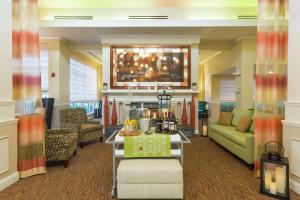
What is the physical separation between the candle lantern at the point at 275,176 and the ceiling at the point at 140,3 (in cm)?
453

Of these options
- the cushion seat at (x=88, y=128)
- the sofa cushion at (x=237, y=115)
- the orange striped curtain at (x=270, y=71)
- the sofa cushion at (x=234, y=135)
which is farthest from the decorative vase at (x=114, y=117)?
the orange striped curtain at (x=270, y=71)

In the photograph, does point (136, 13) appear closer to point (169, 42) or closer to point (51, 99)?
point (169, 42)

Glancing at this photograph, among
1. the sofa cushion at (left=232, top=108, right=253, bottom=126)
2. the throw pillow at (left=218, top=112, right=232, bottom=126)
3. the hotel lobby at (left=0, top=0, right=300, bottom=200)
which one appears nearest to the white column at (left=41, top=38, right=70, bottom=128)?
the hotel lobby at (left=0, top=0, right=300, bottom=200)

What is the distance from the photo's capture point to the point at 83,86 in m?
8.83

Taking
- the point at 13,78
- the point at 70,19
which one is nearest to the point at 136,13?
the point at 70,19

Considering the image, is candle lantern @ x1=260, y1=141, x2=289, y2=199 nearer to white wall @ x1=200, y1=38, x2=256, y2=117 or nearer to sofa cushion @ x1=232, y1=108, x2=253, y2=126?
sofa cushion @ x1=232, y1=108, x2=253, y2=126

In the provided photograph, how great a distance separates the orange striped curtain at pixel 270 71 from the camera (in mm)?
2938

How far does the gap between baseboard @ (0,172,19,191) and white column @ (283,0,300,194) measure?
12.4ft

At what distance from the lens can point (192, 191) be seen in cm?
264

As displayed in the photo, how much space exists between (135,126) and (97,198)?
102 centimetres

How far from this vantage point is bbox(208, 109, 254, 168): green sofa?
334 centimetres

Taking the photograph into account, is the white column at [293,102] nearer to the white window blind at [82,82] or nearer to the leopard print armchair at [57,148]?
the leopard print armchair at [57,148]

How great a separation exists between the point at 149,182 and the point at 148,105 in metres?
4.14

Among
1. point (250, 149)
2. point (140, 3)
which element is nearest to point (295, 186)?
point (250, 149)
